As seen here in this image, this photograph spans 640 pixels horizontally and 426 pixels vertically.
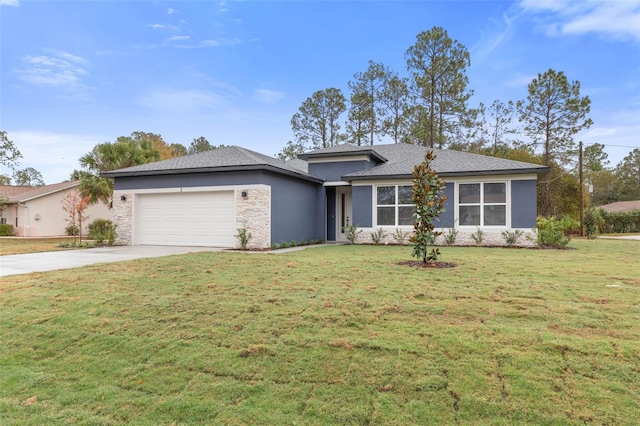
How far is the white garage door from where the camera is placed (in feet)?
42.5

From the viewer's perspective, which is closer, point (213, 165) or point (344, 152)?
point (213, 165)

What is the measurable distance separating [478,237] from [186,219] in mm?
10871

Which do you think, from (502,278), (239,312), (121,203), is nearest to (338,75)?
(121,203)

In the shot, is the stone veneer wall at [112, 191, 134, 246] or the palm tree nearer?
the stone veneer wall at [112, 191, 134, 246]

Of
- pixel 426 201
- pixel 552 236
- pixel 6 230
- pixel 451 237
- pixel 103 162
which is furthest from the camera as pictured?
pixel 6 230

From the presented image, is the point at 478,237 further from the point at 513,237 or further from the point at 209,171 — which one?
the point at 209,171

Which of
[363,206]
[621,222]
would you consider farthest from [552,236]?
[621,222]

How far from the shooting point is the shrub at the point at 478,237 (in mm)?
13383

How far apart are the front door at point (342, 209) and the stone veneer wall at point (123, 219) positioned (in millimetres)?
8562

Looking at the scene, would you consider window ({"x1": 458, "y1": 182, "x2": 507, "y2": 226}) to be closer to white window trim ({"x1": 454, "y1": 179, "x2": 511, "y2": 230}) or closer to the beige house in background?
white window trim ({"x1": 454, "y1": 179, "x2": 511, "y2": 230})

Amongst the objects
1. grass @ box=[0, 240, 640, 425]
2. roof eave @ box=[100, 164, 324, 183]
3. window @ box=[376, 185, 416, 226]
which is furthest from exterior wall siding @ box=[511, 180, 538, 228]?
roof eave @ box=[100, 164, 324, 183]

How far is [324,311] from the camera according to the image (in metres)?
4.37

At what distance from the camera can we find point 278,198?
13.0 m

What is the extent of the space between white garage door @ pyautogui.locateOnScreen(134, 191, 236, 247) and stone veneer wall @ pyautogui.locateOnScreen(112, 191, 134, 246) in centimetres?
21
